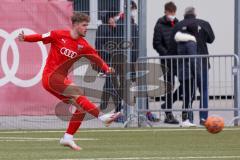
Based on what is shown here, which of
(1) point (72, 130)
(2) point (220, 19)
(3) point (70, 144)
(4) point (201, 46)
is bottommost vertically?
(3) point (70, 144)

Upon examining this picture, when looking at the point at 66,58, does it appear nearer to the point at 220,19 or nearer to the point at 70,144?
the point at 70,144

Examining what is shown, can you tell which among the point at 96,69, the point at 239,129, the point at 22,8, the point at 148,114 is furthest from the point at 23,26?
the point at 239,129

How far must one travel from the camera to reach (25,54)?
1997 cm

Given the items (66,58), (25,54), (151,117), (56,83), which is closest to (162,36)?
(151,117)

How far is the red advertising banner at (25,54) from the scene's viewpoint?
19844mm

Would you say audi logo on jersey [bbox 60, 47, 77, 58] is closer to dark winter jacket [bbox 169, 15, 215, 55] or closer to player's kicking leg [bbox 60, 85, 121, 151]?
player's kicking leg [bbox 60, 85, 121, 151]

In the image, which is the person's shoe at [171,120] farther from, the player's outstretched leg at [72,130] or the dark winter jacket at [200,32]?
the player's outstretched leg at [72,130]

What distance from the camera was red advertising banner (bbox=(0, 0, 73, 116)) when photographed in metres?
19.8

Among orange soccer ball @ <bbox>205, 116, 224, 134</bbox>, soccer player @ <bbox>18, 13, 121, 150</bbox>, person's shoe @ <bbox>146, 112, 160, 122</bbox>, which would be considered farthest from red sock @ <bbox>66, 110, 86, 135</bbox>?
person's shoe @ <bbox>146, 112, 160, 122</bbox>

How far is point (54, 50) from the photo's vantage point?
51.3 feet

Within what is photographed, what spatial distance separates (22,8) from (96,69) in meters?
1.73

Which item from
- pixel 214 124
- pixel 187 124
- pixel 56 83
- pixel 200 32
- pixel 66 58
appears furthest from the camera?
pixel 200 32

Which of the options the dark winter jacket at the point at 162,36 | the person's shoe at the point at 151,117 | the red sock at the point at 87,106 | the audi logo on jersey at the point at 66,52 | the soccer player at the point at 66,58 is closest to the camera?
the red sock at the point at 87,106

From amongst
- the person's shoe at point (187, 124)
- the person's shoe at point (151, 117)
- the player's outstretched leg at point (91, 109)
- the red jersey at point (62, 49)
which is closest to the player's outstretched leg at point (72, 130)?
the player's outstretched leg at point (91, 109)
